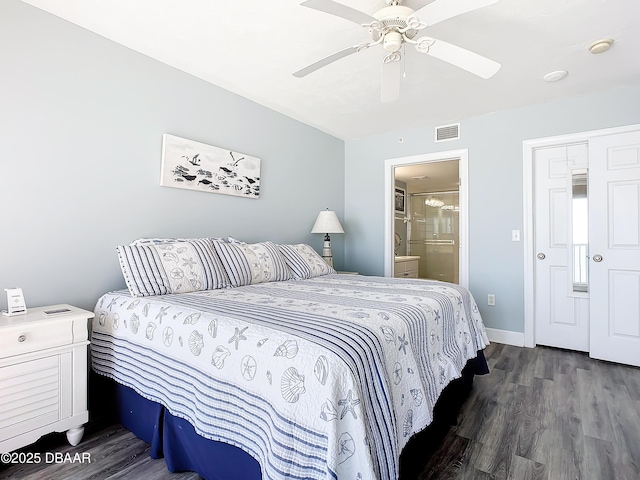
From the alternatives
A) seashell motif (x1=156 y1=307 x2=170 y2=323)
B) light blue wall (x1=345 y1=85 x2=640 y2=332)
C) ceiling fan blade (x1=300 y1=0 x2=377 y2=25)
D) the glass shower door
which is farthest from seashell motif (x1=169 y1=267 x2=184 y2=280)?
the glass shower door

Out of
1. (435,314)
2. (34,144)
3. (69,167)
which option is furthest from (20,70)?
(435,314)

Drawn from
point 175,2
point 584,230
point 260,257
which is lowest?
point 260,257

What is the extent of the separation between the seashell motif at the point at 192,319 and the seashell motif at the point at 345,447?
82cm

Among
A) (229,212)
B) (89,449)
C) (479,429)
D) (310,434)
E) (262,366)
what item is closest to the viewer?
(310,434)

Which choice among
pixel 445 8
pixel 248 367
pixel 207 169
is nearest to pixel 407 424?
pixel 248 367

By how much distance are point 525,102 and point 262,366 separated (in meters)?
3.54

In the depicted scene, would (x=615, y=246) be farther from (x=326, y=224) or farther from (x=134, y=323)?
(x=134, y=323)

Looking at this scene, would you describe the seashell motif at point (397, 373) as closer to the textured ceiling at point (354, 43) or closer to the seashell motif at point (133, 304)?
the seashell motif at point (133, 304)

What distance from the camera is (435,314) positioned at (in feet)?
5.93

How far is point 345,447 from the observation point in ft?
3.28

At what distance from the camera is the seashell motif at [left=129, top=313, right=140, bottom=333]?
175 cm

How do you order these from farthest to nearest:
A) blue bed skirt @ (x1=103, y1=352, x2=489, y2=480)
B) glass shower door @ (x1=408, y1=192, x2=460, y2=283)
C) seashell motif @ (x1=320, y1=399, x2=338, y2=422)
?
1. glass shower door @ (x1=408, y1=192, x2=460, y2=283)
2. blue bed skirt @ (x1=103, y1=352, x2=489, y2=480)
3. seashell motif @ (x1=320, y1=399, x2=338, y2=422)

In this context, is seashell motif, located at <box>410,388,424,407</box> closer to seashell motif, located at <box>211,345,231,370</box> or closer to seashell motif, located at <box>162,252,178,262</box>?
seashell motif, located at <box>211,345,231,370</box>

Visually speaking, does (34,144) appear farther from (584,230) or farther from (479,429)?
(584,230)
